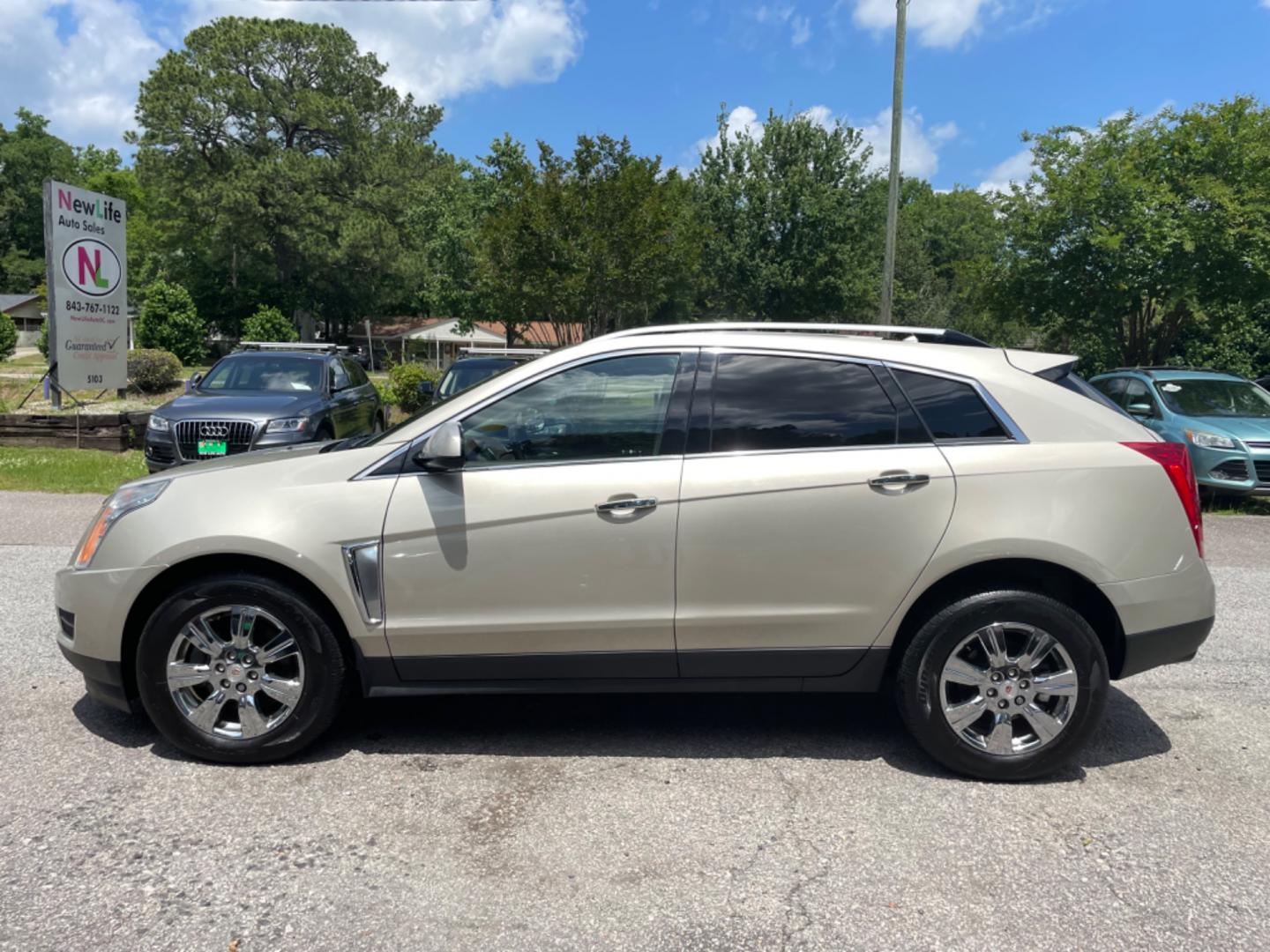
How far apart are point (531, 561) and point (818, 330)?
65.0 inches

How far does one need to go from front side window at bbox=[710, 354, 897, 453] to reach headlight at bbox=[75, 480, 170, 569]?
2285 millimetres

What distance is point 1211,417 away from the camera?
11.0 metres

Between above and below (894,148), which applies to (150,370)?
below

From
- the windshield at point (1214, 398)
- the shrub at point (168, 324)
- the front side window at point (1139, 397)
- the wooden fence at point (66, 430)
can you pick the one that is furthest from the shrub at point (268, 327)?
the windshield at point (1214, 398)

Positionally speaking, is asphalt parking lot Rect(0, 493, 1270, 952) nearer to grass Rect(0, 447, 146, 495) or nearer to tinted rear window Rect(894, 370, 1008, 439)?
tinted rear window Rect(894, 370, 1008, 439)

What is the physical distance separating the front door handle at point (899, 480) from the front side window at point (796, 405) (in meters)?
0.17

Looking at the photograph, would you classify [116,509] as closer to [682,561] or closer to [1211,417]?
[682,561]

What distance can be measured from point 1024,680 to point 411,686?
2.42 meters

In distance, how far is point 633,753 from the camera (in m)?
3.80

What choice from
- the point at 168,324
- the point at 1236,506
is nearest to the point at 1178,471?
the point at 1236,506

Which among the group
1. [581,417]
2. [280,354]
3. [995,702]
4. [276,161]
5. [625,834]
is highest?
[276,161]

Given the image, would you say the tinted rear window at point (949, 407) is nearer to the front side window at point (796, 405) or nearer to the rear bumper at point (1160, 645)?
the front side window at point (796, 405)

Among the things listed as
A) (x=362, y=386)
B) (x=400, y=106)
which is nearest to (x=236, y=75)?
(x=400, y=106)

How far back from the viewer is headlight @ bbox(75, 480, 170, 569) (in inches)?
143
